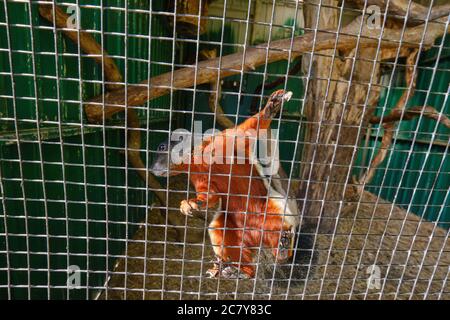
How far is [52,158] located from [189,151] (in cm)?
68

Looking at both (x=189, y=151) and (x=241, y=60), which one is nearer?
(x=189, y=151)

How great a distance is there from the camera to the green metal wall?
107 centimetres

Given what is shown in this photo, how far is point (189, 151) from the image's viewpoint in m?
1.37

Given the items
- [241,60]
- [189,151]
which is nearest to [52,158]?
[189,151]

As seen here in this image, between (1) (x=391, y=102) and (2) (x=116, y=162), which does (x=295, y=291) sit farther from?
(1) (x=391, y=102)

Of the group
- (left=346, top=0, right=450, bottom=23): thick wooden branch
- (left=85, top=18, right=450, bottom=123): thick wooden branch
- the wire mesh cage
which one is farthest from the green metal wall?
(left=346, top=0, right=450, bottom=23): thick wooden branch

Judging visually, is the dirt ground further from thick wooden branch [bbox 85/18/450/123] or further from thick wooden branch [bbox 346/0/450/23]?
thick wooden branch [bbox 346/0/450/23]

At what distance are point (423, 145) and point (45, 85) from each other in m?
3.73

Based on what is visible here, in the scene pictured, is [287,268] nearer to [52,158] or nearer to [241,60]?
[241,60]

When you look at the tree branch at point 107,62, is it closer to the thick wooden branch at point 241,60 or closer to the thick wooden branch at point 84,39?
the thick wooden branch at point 84,39

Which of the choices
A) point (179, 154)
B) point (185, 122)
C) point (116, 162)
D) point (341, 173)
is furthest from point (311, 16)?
point (185, 122)

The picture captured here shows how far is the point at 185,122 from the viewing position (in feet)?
13.1
